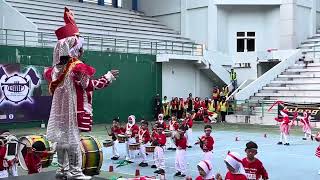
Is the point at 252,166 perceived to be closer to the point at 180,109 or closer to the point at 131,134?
the point at 131,134

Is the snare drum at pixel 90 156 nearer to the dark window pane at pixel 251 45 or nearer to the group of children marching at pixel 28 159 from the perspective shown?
the group of children marching at pixel 28 159

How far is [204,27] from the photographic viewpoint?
4016cm

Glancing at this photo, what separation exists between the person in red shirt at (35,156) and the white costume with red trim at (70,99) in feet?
8.26

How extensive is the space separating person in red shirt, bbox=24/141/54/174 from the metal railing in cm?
1778

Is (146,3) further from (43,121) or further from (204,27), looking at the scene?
(43,121)

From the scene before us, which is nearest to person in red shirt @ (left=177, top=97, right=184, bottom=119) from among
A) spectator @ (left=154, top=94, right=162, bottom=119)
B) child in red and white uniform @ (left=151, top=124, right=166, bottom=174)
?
spectator @ (left=154, top=94, right=162, bottom=119)

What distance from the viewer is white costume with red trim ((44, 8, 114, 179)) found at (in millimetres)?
7047

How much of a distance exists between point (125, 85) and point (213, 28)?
34.4 ft

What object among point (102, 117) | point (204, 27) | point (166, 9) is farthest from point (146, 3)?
point (102, 117)

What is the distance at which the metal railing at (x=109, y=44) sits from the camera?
28.0m

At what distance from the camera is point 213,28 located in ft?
129

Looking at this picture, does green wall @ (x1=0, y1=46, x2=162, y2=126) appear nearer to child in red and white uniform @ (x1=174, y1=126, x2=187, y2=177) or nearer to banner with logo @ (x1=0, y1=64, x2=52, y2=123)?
banner with logo @ (x1=0, y1=64, x2=52, y2=123)

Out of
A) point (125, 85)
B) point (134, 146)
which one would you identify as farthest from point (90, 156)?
point (125, 85)

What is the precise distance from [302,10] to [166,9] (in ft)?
35.9
